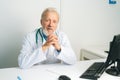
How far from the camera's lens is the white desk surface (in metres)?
1.76

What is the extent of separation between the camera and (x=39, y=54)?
1.99 meters

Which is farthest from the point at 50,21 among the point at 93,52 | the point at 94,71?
the point at 93,52

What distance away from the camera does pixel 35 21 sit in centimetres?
273

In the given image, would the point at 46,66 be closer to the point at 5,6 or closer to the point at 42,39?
the point at 42,39

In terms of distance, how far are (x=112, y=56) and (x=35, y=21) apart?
124 centimetres

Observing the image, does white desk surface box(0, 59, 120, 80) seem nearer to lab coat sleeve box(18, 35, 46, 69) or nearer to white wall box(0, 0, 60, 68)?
lab coat sleeve box(18, 35, 46, 69)

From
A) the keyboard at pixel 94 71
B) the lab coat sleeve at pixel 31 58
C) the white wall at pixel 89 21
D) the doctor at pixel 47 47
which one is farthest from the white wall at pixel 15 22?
the keyboard at pixel 94 71

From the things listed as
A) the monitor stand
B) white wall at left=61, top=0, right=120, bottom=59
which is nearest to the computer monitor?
the monitor stand

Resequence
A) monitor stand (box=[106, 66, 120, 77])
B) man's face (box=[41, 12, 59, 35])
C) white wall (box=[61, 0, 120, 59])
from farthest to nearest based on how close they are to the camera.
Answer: white wall (box=[61, 0, 120, 59]) < man's face (box=[41, 12, 59, 35]) < monitor stand (box=[106, 66, 120, 77])

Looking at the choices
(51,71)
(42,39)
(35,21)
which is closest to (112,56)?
(51,71)

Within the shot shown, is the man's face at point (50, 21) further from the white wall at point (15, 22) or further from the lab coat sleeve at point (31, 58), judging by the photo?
the white wall at point (15, 22)

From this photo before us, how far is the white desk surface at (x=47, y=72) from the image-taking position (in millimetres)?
1760

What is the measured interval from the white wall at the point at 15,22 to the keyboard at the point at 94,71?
1020 mm

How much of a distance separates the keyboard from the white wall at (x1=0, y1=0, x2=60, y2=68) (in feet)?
3.35
